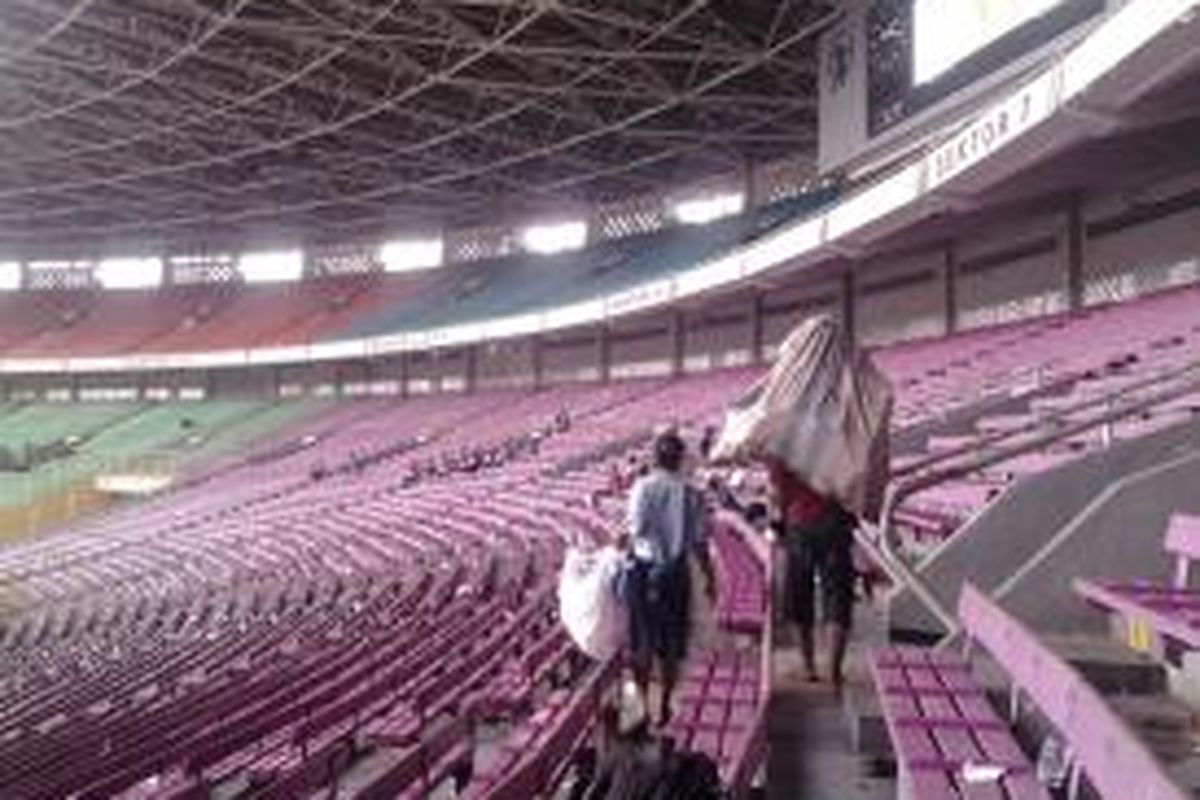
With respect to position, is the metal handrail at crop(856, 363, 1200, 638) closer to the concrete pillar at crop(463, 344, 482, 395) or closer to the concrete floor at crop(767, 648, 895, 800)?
the concrete floor at crop(767, 648, 895, 800)

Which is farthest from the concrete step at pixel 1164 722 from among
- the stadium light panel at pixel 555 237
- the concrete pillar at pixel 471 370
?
the concrete pillar at pixel 471 370

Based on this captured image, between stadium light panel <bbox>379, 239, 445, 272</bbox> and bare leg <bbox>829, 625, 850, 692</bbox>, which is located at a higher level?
stadium light panel <bbox>379, 239, 445, 272</bbox>

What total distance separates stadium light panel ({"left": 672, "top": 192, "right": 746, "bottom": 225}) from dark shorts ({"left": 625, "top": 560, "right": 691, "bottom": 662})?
1110 inches

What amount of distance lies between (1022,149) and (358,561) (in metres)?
9.30

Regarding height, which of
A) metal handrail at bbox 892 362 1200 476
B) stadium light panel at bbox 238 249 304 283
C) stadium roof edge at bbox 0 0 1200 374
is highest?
stadium light panel at bbox 238 249 304 283

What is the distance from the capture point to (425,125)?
32.2 m

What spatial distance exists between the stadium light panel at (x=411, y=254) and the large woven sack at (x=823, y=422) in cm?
3812

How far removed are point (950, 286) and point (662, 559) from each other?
1728 centimetres

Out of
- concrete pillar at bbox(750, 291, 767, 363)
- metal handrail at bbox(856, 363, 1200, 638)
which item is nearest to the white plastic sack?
metal handrail at bbox(856, 363, 1200, 638)

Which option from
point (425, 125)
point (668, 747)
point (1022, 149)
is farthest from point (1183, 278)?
point (425, 125)

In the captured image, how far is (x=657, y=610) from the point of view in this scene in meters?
6.65

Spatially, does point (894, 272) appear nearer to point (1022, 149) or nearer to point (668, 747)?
point (1022, 149)

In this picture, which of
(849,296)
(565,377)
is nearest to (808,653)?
(849,296)

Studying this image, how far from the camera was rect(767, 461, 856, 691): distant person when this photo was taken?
647 centimetres
